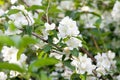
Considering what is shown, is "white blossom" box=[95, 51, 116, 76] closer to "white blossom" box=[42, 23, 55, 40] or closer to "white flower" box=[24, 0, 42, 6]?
"white blossom" box=[42, 23, 55, 40]

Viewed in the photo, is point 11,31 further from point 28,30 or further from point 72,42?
point 72,42

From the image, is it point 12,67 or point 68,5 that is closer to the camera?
point 12,67

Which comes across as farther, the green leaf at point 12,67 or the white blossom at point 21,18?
the white blossom at point 21,18

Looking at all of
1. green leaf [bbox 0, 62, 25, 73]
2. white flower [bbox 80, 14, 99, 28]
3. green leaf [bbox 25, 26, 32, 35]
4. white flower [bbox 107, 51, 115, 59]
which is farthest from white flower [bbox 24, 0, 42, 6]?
green leaf [bbox 0, 62, 25, 73]

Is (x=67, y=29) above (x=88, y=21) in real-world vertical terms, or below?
below

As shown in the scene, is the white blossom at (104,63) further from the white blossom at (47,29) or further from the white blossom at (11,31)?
the white blossom at (11,31)

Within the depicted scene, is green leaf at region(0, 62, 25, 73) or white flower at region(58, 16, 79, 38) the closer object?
green leaf at region(0, 62, 25, 73)

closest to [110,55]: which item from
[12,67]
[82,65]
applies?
[82,65]

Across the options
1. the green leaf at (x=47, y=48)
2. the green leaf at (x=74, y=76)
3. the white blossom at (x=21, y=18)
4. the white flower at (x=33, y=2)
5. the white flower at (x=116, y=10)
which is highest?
the white flower at (x=116, y=10)

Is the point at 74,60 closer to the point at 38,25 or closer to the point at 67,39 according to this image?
the point at 67,39

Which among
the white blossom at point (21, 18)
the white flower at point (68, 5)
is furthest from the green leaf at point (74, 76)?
the white flower at point (68, 5)

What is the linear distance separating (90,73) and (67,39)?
267mm

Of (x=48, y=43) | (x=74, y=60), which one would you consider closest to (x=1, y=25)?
(x=48, y=43)

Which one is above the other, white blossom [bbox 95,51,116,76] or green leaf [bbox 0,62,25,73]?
white blossom [bbox 95,51,116,76]
